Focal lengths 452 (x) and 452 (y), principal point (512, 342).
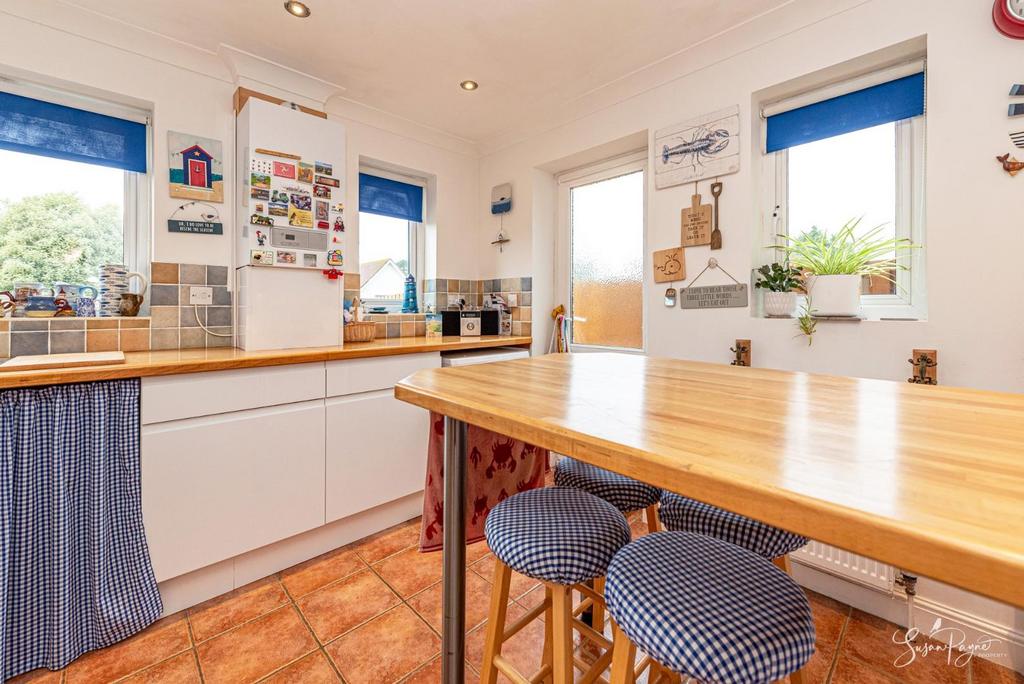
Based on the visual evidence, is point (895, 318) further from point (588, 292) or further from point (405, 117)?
point (405, 117)

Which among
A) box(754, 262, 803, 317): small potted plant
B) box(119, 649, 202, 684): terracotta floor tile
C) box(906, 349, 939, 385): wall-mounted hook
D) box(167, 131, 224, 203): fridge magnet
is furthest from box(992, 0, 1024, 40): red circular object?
box(119, 649, 202, 684): terracotta floor tile

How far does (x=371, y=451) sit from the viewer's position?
7.34 feet

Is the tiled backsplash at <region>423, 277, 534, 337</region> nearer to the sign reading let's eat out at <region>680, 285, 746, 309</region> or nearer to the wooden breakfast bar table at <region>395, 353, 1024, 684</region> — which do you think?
the sign reading let's eat out at <region>680, 285, 746, 309</region>

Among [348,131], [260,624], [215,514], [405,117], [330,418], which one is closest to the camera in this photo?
[260,624]

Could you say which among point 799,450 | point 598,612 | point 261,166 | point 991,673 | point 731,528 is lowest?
point 991,673

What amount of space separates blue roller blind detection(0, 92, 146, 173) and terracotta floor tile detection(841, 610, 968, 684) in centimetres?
363

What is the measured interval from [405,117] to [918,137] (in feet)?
8.90

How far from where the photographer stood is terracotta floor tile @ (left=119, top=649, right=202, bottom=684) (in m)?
1.40

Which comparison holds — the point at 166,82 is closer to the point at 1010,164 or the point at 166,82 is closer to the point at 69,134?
the point at 69,134

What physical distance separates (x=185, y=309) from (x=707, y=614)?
2.56 m

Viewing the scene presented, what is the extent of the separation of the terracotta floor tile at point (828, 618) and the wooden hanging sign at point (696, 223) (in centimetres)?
161

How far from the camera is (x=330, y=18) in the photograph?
200 centimetres

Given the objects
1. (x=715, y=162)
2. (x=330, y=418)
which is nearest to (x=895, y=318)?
(x=715, y=162)

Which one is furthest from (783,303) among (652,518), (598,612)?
(598,612)
